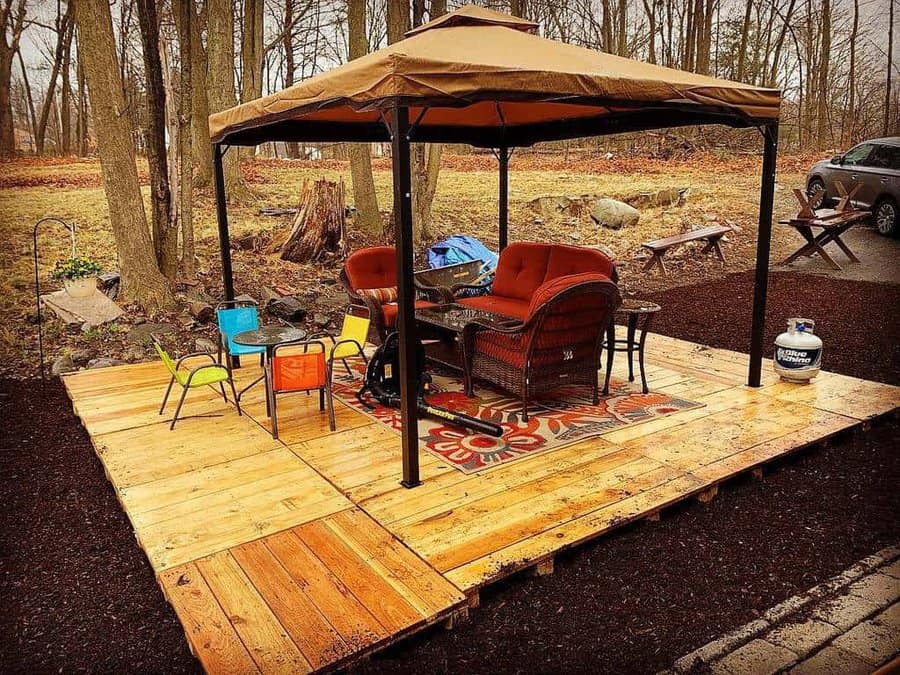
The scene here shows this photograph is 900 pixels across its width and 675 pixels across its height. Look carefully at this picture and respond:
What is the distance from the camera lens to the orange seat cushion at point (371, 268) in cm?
571

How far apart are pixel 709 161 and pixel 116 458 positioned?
16294mm

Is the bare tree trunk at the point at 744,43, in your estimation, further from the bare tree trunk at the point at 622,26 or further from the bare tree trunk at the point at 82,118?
the bare tree trunk at the point at 82,118

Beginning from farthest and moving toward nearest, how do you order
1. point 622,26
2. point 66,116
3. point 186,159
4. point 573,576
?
point 622,26
point 66,116
point 186,159
point 573,576

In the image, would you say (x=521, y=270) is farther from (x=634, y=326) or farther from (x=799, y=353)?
(x=799, y=353)

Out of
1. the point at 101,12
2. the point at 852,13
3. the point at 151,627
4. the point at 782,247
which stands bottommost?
the point at 151,627

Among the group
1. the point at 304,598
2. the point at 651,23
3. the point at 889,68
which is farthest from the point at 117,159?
the point at 651,23

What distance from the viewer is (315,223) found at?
8992 mm

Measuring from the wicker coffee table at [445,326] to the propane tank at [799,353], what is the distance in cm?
203

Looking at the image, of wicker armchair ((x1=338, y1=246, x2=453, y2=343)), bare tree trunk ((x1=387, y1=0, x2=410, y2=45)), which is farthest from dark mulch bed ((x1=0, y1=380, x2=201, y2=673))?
bare tree trunk ((x1=387, y1=0, x2=410, y2=45))

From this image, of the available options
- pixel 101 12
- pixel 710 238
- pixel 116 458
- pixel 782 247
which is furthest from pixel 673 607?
pixel 782 247

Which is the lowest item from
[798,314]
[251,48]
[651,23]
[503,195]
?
[798,314]

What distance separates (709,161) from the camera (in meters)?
16.7

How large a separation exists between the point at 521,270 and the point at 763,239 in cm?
191

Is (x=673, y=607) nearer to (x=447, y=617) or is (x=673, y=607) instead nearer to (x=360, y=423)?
(x=447, y=617)
